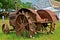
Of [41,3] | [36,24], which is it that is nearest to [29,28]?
[36,24]

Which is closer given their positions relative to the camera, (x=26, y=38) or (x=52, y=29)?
(x=26, y=38)

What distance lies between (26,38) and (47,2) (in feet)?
97.9

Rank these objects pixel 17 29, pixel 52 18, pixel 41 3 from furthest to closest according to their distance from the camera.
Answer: pixel 41 3
pixel 52 18
pixel 17 29

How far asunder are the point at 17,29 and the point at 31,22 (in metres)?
0.97

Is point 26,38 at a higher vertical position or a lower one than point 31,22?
lower

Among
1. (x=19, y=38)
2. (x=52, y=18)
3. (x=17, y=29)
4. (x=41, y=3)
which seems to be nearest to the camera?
(x=19, y=38)

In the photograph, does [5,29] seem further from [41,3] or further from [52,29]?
[41,3]

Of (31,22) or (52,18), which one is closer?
(31,22)

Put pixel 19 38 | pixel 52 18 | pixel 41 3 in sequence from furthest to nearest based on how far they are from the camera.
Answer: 1. pixel 41 3
2. pixel 52 18
3. pixel 19 38

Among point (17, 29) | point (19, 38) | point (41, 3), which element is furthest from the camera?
point (41, 3)

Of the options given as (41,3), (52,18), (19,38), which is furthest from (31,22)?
(41,3)

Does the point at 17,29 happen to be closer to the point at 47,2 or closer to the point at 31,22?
the point at 31,22

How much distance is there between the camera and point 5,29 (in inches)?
500

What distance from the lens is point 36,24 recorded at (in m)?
11.7
